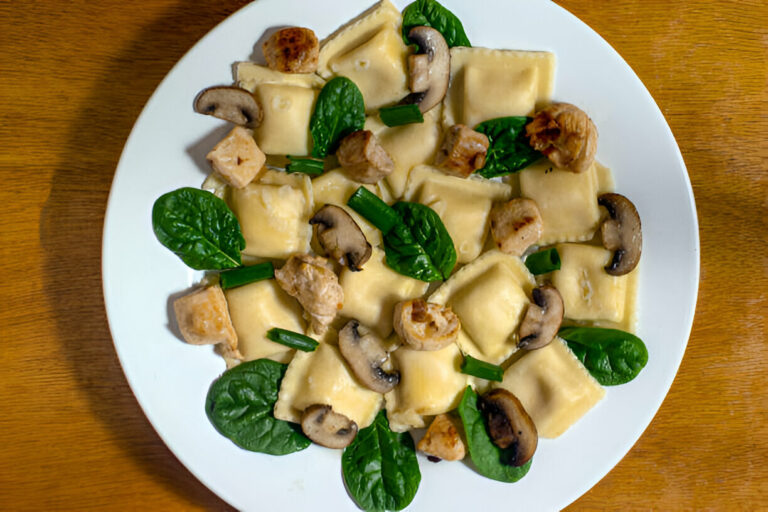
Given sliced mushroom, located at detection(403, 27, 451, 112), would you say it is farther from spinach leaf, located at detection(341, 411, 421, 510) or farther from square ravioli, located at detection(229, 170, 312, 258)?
spinach leaf, located at detection(341, 411, 421, 510)

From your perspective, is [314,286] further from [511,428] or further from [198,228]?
[511,428]

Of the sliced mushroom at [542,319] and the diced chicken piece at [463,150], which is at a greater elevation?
the diced chicken piece at [463,150]

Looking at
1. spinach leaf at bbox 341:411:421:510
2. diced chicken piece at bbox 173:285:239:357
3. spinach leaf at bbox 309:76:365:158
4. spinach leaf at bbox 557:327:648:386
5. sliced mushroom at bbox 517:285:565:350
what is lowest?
spinach leaf at bbox 341:411:421:510

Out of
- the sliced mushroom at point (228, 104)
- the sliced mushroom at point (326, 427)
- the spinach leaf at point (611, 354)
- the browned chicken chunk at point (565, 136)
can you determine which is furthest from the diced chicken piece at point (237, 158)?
the spinach leaf at point (611, 354)

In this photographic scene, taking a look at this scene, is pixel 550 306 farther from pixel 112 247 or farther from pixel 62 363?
pixel 62 363

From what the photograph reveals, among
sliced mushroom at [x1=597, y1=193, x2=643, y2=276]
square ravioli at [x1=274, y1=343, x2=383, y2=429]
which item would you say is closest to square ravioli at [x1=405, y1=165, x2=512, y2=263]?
sliced mushroom at [x1=597, y1=193, x2=643, y2=276]

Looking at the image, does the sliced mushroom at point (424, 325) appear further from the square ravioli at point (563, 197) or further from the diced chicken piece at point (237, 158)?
the diced chicken piece at point (237, 158)
